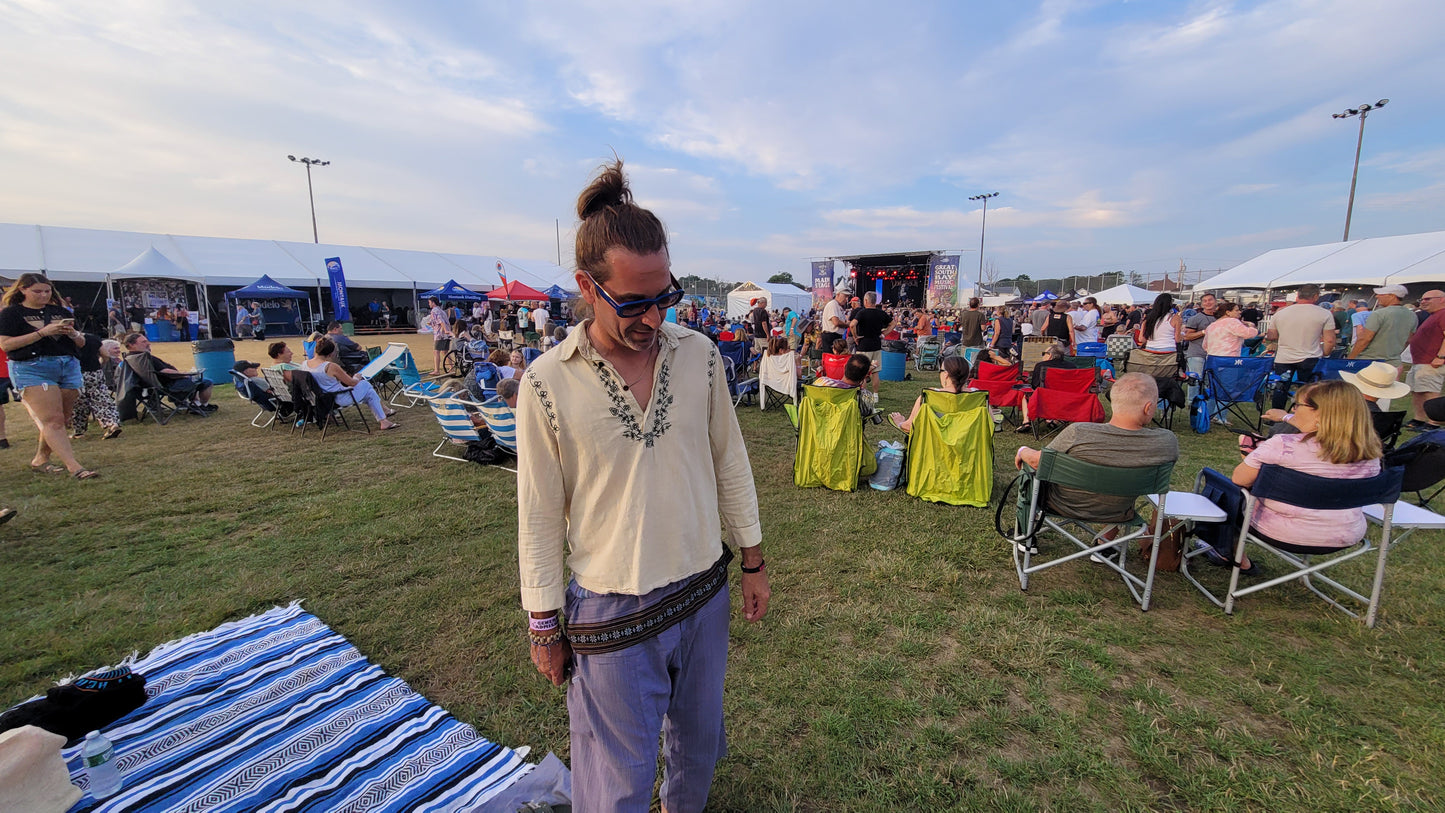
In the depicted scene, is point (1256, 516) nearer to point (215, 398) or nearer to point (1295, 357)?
point (1295, 357)

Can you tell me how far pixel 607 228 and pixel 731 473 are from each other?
0.72 metres

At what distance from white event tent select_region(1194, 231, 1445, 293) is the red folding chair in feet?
59.1

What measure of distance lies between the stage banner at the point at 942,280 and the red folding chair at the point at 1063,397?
17800 millimetres

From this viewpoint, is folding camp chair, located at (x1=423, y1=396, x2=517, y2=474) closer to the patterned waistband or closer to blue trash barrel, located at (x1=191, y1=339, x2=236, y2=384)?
the patterned waistband

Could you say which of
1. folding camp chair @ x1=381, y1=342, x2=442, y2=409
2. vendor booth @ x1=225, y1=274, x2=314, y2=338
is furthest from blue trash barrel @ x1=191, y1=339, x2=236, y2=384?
vendor booth @ x1=225, y1=274, x2=314, y2=338

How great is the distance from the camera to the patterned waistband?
53.3 inches

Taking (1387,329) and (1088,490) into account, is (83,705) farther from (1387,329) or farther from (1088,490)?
(1387,329)

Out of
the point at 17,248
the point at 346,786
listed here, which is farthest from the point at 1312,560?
the point at 17,248

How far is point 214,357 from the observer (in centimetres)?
1079

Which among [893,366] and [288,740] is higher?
[893,366]

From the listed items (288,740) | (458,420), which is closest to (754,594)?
(288,740)

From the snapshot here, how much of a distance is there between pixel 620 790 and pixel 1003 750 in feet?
5.60

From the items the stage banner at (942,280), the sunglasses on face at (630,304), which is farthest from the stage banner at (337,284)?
the sunglasses on face at (630,304)

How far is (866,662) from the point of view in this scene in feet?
9.25
